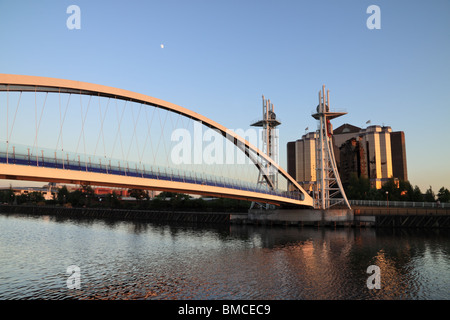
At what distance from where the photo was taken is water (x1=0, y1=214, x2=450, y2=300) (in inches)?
654

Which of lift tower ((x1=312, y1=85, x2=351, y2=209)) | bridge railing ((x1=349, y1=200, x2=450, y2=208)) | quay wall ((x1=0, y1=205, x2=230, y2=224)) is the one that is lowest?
quay wall ((x1=0, y1=205, x2=230, y2=224))

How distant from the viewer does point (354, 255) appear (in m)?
27.2

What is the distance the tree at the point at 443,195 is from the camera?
7126cm

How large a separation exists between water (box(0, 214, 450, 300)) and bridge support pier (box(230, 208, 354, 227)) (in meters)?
17.3

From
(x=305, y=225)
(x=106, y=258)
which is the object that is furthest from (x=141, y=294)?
(x=305, y=225)

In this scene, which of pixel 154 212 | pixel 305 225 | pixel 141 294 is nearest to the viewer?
pixel 141 294

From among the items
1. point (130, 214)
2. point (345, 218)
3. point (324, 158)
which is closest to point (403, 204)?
point (345, 218)

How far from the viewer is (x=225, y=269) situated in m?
21.9
